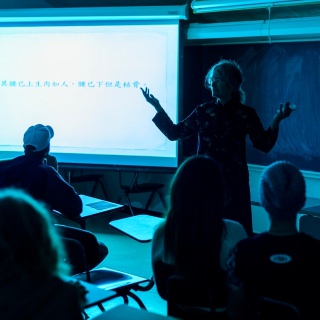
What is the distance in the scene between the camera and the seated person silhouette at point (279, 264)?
1.61m

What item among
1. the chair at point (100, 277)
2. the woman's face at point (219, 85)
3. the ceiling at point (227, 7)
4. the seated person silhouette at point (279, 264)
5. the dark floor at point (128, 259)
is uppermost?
the ceiling at point (227, 7)

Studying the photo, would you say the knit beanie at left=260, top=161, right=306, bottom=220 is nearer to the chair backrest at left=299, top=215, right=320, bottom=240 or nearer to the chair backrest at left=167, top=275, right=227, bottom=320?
the chair backrest at left=167, top=275, right=227, bottom=320

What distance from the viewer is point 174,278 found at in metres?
1.80

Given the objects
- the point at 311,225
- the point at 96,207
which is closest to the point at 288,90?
the point at 311,225

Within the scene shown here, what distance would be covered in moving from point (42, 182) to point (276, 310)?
165 centimetres

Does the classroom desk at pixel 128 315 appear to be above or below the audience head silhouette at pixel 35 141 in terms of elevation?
below

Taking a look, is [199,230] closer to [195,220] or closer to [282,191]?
[195,220]

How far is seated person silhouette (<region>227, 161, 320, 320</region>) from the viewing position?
1.61 m

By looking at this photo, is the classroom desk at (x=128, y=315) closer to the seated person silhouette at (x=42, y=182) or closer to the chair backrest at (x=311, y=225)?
the seated person silhouette at (x=42, y=182)

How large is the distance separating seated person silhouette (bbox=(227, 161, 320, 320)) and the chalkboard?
9.08 ft

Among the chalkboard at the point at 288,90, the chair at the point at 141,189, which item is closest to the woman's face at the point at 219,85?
the chalkboard at the point at 288,90

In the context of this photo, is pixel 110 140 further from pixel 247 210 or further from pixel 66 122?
pixel 247 210

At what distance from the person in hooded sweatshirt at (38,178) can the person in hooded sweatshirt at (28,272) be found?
1.51m

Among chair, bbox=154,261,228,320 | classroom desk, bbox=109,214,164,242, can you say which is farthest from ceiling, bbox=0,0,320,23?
chair, bbox=154,261,228,320
